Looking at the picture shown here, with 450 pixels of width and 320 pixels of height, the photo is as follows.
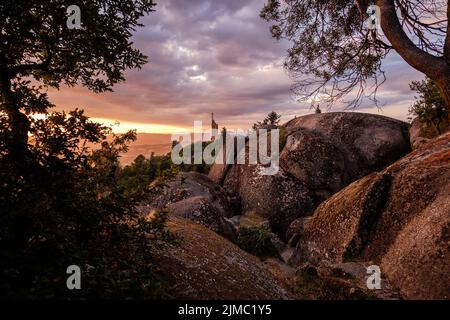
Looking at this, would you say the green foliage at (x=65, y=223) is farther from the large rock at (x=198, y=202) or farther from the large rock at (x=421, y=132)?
the large rock at (x=421, y=132)

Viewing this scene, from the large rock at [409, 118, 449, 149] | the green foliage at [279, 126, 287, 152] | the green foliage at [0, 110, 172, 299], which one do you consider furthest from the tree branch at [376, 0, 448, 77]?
the green foliage at [0, 110, 172, 299]

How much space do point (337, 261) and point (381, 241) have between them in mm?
1616

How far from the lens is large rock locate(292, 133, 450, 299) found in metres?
7.57

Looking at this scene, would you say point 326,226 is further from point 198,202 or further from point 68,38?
point 68,38

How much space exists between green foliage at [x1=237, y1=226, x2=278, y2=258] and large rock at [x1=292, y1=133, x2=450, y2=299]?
4.92ft

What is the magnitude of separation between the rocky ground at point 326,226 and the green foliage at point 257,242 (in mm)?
329

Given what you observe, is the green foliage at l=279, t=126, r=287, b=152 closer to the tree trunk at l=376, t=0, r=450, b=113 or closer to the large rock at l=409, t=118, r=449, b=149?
the large rock at l=409, t=118, r=449, b=149

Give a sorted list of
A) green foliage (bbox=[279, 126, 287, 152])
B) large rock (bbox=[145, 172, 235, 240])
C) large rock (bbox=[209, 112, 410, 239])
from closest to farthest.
Result: large rock (bbox=[145, 172, 235, 240]) < large rock (bbox=[209, 112, 410, 239]) < green foliage (bbox=[279, 126, 287, 152])

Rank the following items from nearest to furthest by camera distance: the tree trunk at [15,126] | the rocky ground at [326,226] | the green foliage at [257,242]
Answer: the tree trunk at [15,126]
the rocky ground at [326,226]
the green foliage at [257,242]

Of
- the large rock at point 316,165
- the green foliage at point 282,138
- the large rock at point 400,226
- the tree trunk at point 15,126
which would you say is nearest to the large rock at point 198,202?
the large rock at point 316,165

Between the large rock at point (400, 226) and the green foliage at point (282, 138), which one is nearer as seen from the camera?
the large rock at point (400, 226)

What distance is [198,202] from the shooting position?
13.1m

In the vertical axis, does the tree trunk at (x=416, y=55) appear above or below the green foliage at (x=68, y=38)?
above

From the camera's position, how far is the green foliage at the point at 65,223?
3.61m
